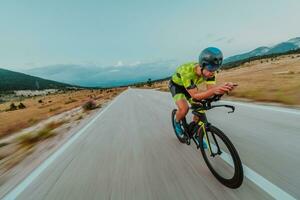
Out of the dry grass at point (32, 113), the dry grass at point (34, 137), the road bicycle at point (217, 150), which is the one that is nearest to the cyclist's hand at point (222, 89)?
the road bicycle at point (217, 150)

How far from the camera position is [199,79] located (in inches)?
177

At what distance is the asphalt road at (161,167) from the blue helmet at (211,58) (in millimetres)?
1638

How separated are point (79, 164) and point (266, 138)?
3.96 meters

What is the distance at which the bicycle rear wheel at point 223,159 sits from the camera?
323 centimetres

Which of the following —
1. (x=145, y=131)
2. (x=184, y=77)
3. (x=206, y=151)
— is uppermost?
(x=184, y=77)

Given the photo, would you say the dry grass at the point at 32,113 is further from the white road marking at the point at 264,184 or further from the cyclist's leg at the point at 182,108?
the white road marking at the point at 264,184

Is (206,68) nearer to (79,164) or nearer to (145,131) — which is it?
(79,164)

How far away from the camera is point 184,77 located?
14.0 ft

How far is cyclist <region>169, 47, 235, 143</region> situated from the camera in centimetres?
350

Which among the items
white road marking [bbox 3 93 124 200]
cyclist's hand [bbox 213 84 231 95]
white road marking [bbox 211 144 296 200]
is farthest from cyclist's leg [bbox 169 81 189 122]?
white road marking [bbox 3 93 124 200]

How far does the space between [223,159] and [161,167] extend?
42.6 inches

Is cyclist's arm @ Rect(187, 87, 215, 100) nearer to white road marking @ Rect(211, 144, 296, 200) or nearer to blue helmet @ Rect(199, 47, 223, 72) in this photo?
blue helmet @ Rect(199, 47, 223, 72)

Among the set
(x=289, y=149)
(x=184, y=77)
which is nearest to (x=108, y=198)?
(x=184, y=77)

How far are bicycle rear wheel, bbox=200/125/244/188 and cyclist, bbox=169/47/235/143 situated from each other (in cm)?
60
